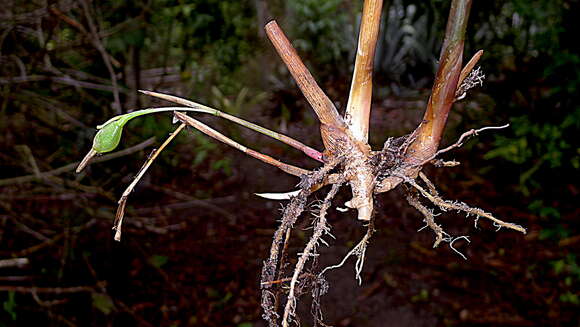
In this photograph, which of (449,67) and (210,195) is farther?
(210,195)

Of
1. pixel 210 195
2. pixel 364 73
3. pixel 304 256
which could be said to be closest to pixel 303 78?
pixel 364 73

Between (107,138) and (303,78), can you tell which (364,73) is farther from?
(107,138)

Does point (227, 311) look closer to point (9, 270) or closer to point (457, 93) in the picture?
point (9, 270)

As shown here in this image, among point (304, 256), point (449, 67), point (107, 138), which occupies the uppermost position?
point (449, 67)

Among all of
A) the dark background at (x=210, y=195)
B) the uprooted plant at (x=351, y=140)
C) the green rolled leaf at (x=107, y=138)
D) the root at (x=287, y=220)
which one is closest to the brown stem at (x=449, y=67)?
the uprooted plant at (x=351, y=140)

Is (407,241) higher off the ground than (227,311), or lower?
higher

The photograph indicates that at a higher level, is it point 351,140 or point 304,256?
point 351,140

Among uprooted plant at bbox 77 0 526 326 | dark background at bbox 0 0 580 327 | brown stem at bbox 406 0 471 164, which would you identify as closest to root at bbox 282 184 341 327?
uprooted plant at bbox 77 0 526 326

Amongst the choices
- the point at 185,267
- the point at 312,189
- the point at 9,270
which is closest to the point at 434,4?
the point at 185,267
